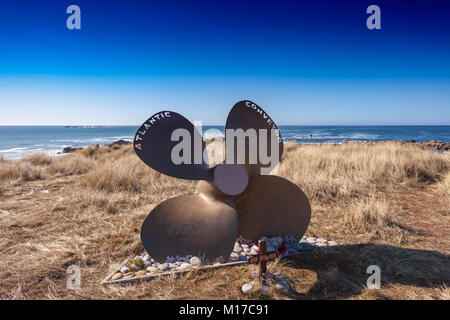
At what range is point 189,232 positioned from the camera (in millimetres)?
3275

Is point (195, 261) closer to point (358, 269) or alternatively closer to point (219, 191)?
point (219, 191)

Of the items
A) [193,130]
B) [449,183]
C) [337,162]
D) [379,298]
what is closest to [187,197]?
A: [193,130]

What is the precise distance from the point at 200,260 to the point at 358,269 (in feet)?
6.59

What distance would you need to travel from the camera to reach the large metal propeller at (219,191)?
10.6 feet

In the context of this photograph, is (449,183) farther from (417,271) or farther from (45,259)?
(45,259)

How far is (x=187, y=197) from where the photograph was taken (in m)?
3.61

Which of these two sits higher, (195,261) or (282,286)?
(195,261)

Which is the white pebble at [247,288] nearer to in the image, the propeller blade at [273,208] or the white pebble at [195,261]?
the white pebble at [195,261]

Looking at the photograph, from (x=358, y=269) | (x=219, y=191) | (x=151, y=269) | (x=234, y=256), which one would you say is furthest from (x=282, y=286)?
(x=151, y=269)

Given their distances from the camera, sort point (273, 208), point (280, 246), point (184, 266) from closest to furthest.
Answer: point (184, 266), point (280, 246), point (273, 208)

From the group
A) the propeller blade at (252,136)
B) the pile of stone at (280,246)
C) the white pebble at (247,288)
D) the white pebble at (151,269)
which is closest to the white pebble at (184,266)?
the white pebble at (151,269)
